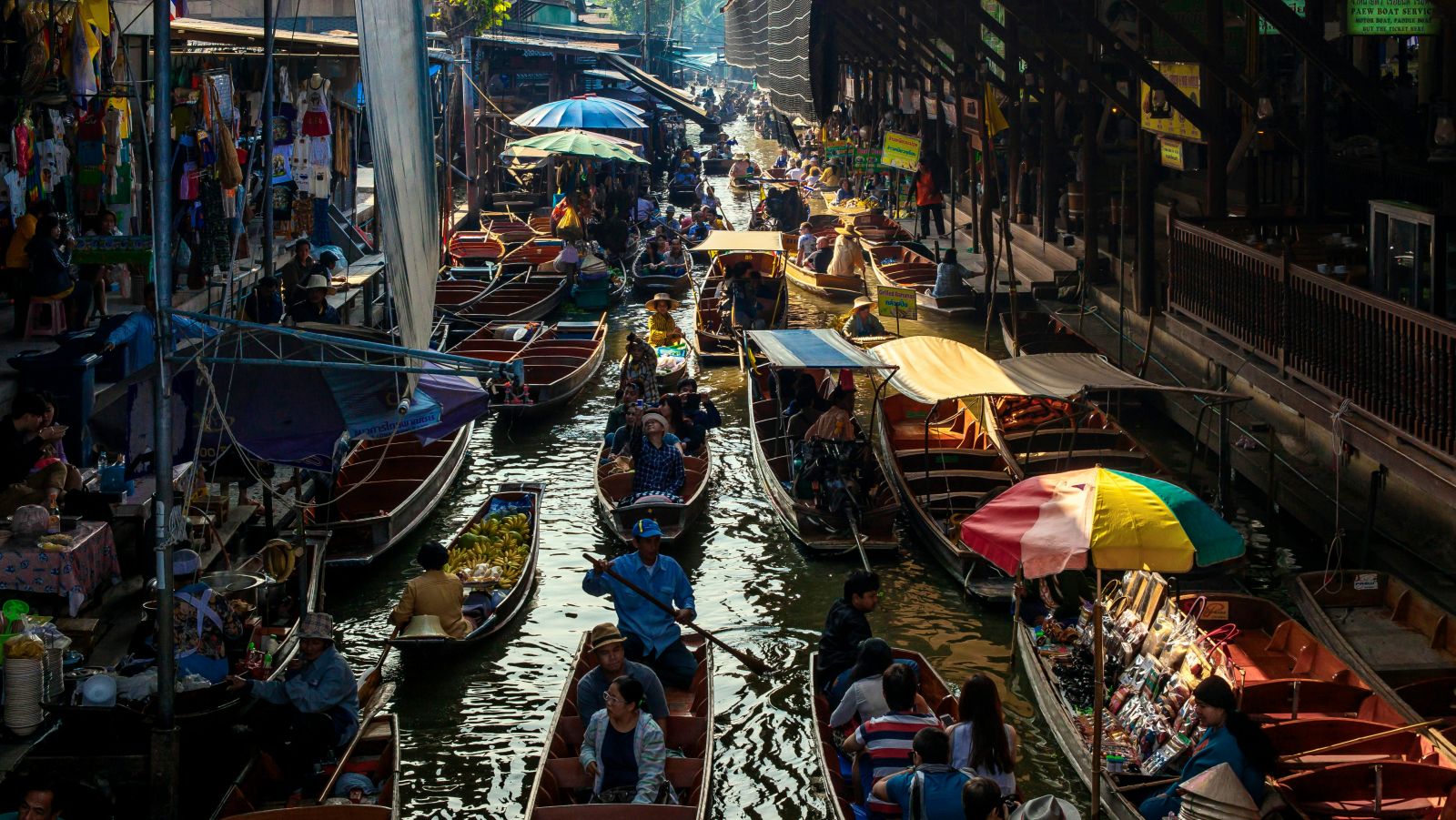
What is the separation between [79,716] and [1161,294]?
14.3 meters

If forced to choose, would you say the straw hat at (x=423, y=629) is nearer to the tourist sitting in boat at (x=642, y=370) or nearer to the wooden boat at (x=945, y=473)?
the wooden boat at (x=945, y=473)

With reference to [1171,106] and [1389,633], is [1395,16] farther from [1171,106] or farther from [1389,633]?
[1389,633]

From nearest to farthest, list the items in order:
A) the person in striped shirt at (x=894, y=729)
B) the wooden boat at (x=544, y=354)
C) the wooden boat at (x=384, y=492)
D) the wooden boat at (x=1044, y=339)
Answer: the person in striped shirt at (x=894, y=729) → the wooden boat at (x=384, y=492) → the wooden boat at (x=1044, y=339) → the wooden boat at (x=544, y=354)

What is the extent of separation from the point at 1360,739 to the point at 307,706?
6089mm

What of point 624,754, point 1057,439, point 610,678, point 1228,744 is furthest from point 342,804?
point 1057,439

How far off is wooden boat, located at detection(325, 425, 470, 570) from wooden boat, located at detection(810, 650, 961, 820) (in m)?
4.78

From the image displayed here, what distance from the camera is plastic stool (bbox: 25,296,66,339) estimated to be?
13.2 meters

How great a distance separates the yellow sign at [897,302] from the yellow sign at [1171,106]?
3586 mm

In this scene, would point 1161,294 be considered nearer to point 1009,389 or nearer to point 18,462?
point 1009,389

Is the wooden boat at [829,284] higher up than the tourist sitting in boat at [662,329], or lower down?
higher up

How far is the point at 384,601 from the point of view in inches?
512

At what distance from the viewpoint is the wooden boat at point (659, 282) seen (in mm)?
27438

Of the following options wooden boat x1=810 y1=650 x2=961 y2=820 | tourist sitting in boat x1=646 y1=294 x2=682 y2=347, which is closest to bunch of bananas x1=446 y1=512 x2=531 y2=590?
wooden boat x1=810 y1=650 x2=961 y2=820

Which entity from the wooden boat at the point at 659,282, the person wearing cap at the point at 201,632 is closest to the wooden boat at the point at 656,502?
the person wearing cap at the point at 201,632
